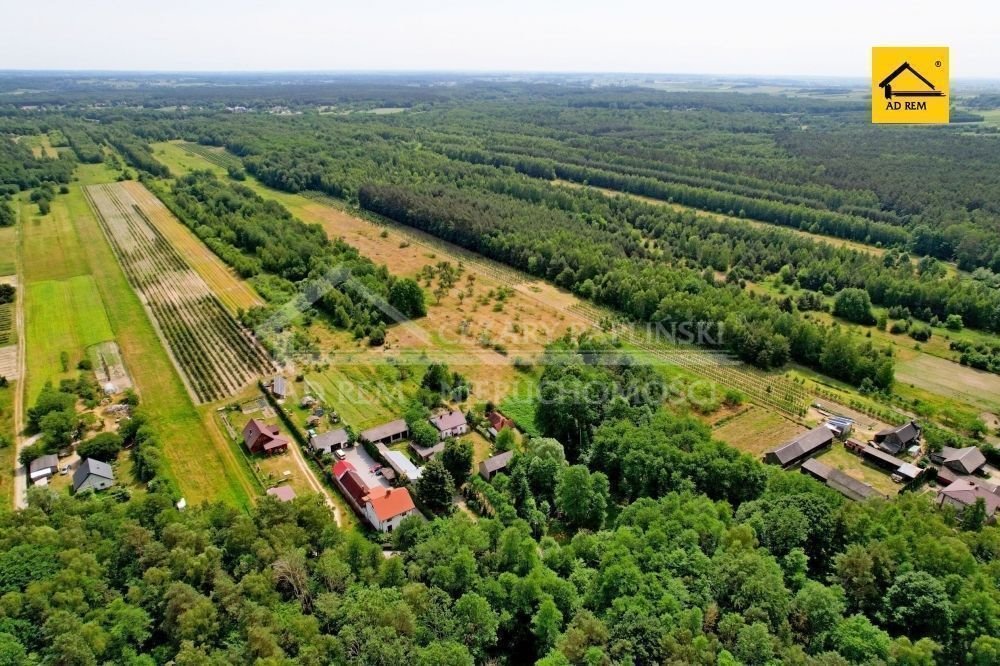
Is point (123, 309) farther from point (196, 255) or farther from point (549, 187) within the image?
point (549, 187)

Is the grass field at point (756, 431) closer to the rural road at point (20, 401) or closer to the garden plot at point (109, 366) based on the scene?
the rural road at point (20, 401)

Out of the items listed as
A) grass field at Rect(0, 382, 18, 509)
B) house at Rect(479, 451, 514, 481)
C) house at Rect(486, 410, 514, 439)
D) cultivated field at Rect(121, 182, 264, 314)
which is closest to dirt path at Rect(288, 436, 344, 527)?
house at Rect(479, 451, 514, 481)

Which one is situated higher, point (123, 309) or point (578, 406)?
point (123, 309)

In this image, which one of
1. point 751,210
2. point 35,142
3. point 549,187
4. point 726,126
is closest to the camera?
point 751,210

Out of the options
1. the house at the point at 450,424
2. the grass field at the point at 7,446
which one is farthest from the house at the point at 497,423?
the grass field at the point at 7,446

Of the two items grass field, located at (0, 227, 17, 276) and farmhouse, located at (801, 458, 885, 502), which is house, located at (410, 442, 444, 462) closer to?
farmhouse, located at (801, 458, 885, 502)

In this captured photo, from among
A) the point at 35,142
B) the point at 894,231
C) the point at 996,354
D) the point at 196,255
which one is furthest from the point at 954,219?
the point at 35,142
